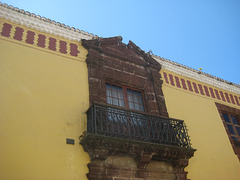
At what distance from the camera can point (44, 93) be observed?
5.81 metres

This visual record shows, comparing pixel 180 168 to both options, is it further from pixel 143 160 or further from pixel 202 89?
pixel 202 89

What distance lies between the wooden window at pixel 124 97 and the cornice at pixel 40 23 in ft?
5.75

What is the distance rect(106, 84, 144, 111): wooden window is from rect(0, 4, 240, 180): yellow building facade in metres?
0.73

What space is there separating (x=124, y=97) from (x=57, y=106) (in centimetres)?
197

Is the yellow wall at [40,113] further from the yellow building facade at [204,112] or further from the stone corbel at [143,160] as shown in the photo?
the yellow building facade at [204,112]

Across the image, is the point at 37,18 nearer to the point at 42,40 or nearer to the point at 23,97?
the point at 42,40

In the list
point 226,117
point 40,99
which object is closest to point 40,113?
point 40,99

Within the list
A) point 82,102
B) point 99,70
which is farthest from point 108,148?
point 99,70

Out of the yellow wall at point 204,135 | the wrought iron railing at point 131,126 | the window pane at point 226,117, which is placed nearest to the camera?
the wrought iron railing at point 131,126

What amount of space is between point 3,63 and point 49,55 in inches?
46.1

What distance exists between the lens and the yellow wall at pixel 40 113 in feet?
15.8

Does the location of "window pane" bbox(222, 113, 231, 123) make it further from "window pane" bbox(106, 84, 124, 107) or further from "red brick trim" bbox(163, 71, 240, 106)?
"window pane" bbox(106, 84, 124, 107)

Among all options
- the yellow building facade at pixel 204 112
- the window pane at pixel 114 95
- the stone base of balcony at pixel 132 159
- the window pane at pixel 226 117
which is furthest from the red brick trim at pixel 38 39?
the window pane at pixel 226 117

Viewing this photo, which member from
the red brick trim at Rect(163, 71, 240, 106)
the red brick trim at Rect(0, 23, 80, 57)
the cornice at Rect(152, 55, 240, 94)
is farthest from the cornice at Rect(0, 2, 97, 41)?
the red brick trim at Rect(163, 71, 240, 106)
